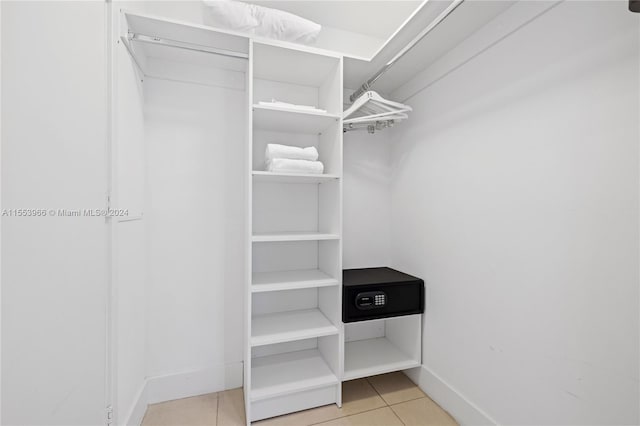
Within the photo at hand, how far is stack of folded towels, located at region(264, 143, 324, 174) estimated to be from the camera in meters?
1.48

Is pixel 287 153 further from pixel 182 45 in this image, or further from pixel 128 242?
pixel 128 242

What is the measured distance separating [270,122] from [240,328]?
1393 mm

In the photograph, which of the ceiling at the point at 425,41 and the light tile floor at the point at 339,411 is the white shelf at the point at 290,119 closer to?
the ceiling at the point at 425,41

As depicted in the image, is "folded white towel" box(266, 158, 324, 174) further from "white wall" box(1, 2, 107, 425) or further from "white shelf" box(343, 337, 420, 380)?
"white shelf" box(343, 337, 420, 380)

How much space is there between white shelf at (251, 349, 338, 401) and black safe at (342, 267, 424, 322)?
39 cm

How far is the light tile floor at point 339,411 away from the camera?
146cm

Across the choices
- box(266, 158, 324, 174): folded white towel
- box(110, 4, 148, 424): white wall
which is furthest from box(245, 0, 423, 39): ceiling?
box(266, 158, 324, 174): folded white towel

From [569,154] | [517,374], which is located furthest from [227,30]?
[517,374]

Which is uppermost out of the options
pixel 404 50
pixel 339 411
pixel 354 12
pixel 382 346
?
pixel 354 12

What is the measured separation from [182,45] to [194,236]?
3.63ft

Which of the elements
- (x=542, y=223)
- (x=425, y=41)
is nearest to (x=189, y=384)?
(x=542, y=223)

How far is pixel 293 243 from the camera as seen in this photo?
1891 millimetres

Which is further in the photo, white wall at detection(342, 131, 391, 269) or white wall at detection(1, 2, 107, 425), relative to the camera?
white wall at detection(342, 131, 391, 269)

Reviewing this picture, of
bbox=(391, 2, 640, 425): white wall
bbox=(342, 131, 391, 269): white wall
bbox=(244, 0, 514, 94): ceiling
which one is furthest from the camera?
bbox=(342, 131, 391, 269): white wall
